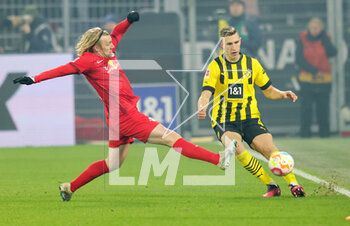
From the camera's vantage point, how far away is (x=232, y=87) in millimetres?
8820

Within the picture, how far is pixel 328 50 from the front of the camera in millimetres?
17469

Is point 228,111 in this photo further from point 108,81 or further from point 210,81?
point 108,81

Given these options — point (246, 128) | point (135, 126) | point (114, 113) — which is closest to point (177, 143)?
point (135, 126)

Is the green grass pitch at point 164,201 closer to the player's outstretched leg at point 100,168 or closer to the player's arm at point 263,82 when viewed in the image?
the player's outstretched leg at point 100,168

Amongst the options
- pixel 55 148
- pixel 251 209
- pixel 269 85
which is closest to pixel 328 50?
pixel 55 148

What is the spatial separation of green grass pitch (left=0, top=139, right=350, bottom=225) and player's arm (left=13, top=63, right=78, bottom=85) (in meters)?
1.14

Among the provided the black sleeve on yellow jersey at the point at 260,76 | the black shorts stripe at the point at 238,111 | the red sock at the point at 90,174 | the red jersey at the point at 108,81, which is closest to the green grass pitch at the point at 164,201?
the red sock at the point at 90,174

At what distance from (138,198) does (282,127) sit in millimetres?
9646

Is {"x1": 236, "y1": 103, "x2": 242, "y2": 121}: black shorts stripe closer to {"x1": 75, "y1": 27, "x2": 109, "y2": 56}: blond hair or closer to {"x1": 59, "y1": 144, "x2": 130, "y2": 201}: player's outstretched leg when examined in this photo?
{"x1": 59, "y1": 144, "x2": 130, "y2": 201}: player's outstretched leg

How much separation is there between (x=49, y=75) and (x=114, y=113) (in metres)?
0.76

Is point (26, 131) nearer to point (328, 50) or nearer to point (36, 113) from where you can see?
point (36, 113)

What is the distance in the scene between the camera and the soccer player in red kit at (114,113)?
841 centimetres

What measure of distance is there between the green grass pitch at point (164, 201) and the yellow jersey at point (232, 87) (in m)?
0.80

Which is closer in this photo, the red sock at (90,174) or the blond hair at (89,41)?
the blond hair at (89,41)
